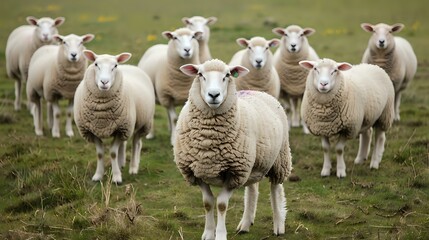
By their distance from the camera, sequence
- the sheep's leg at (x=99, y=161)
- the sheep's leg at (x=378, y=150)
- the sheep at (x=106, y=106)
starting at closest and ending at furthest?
1. the sheep at (x=106, y=106)
2. the sheep's leg at (x=99, y=161)
3. the sheep's leg at (x=378, y=150)

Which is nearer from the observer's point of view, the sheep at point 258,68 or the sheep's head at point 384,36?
the sheep at point 258,68

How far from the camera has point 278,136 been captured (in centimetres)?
593

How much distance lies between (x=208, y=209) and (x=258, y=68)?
4187 millimetres

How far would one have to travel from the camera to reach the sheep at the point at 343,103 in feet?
26.0

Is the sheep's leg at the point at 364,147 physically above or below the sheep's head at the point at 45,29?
below

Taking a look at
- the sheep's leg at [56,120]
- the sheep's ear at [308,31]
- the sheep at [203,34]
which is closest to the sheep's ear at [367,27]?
the sheep's ear at [308,31]

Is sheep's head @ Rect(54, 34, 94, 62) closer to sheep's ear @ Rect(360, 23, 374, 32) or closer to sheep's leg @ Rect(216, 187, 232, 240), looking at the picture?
sheep's ear @ Rect(360, 23, 374, 32)

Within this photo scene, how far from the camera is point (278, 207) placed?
620 centimetres

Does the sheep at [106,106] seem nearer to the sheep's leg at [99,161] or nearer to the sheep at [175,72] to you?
the sheep's leg at [99,161]

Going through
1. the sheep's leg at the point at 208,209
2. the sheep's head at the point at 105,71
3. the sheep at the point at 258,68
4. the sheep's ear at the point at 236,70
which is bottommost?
the sheep's leg at the point at 208,209

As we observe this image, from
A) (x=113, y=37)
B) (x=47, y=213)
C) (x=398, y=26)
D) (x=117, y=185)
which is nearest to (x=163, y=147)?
(x=117, y=185)

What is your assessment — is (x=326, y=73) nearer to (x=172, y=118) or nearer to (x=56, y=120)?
(x=172, y=118)

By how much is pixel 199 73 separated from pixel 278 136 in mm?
961

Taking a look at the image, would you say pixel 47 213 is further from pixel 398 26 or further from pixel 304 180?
pixel 398 26
